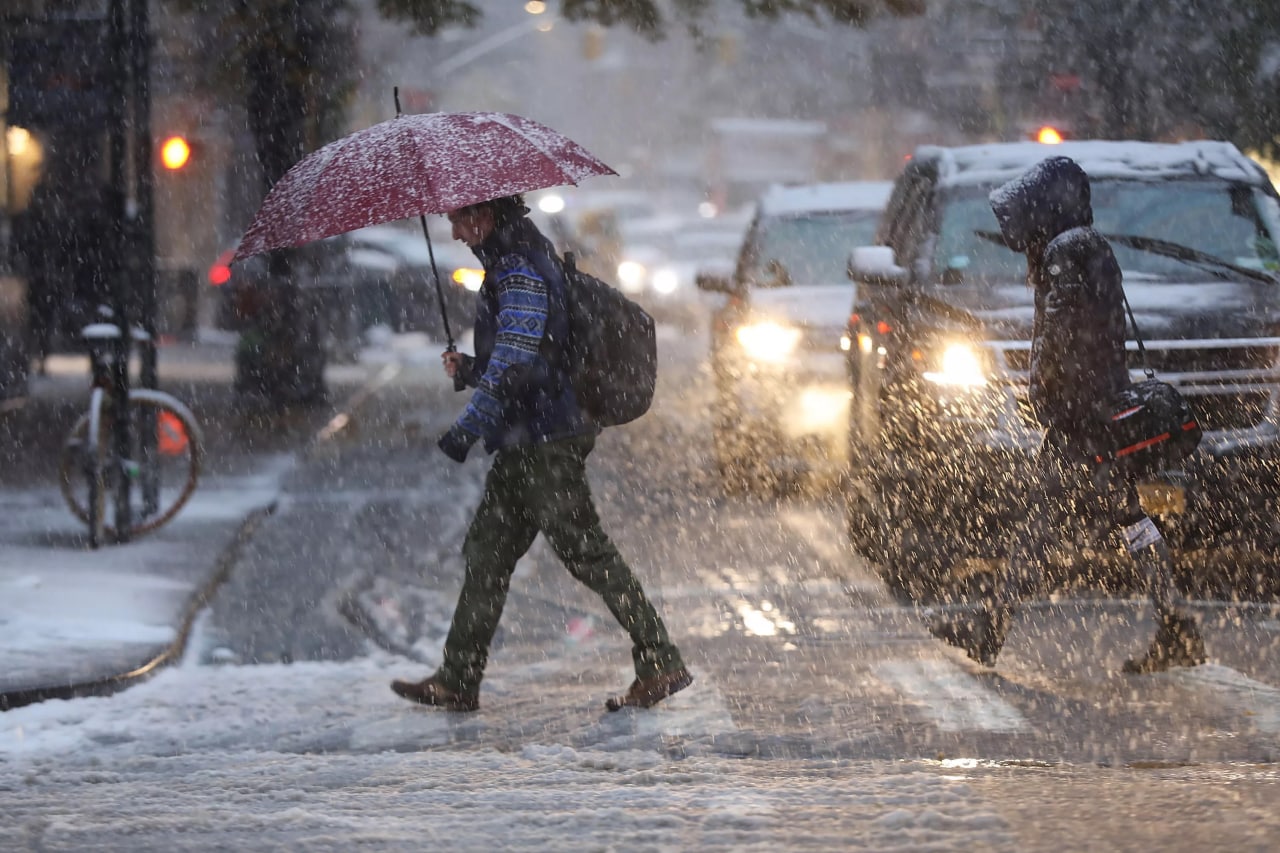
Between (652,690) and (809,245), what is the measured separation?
7.44 m

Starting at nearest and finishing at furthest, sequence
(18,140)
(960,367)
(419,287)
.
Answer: (960,367) → (18,140) → (419,287)

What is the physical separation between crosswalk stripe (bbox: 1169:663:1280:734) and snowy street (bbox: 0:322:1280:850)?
0.02m

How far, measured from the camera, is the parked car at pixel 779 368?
40.5 ft

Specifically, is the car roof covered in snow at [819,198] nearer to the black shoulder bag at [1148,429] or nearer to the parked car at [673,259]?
the black shoulder bag at [1148,429]

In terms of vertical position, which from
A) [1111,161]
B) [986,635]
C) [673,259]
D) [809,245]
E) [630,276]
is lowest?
[986,635]

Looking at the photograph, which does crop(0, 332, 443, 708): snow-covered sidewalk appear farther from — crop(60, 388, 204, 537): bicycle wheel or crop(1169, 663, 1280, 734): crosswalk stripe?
crop(1169, 663, 1280, 734): crosswalk stripe

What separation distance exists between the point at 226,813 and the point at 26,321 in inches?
522

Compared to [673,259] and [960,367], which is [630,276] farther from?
[960,367]

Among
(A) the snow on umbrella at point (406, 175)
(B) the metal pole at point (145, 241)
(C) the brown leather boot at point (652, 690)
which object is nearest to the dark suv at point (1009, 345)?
(C) the brown leather boot at point (652, 690)

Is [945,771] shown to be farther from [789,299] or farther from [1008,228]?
[789,299]

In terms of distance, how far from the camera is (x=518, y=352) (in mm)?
6273

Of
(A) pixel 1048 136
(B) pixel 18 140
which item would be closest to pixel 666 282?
(B) pixel 18 140

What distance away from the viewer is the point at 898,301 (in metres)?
9.61

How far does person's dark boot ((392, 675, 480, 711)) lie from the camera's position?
6.77m
